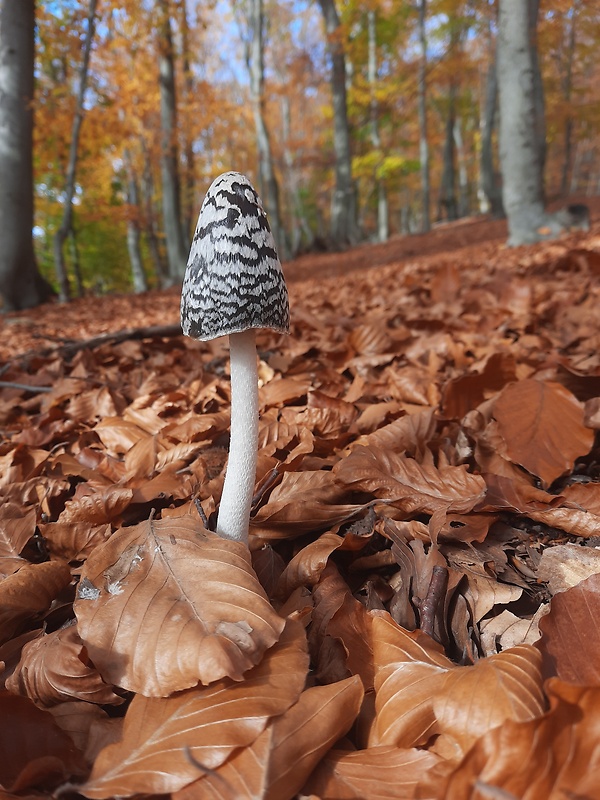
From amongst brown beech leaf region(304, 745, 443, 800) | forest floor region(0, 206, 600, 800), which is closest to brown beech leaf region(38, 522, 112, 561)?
forest floor region(0, 206, 600, 800)

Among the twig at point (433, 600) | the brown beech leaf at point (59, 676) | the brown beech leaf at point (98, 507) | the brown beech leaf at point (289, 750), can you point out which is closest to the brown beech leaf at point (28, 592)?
the brown beech leaf at point (59, 676)

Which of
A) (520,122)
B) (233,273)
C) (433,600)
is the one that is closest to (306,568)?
(433,600)

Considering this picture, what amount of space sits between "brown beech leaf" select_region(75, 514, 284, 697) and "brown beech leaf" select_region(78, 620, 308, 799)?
0.15 ft

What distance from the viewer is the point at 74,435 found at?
2781 millimetres

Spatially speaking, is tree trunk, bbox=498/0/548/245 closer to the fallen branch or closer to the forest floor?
the forest floor

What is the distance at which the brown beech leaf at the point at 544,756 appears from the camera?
83 cm

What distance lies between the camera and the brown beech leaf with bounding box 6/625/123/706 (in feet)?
3.85

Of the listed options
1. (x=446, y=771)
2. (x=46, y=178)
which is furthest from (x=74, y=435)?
(x=46, y=178)

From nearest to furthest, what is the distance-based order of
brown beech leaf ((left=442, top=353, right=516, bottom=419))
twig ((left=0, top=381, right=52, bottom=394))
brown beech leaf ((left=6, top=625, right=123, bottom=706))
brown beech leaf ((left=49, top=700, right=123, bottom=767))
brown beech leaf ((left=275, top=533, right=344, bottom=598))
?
brown beech leaf ((left=49, top=700, right=123, bottom=767))
brown beech leaf ((left=6, top=625, right=123, bottom=706))
brown beech leaf ((left=275, top=533, right=344, bottom=598))
brown beech leaf ((left=442, top=353, right=516, bottom=419))
twig ((left=0, top=381, right=52, bottom=394))

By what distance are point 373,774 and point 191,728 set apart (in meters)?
0.36

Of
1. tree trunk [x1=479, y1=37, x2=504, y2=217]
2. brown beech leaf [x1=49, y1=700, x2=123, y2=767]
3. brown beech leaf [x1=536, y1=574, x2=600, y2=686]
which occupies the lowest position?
brown beech leaf [x1=49, y1=700, x2=123, y2=767]

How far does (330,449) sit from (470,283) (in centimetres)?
376

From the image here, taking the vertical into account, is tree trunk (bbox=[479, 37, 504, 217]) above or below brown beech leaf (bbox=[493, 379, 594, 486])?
above

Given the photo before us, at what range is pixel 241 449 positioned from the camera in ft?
5.16
